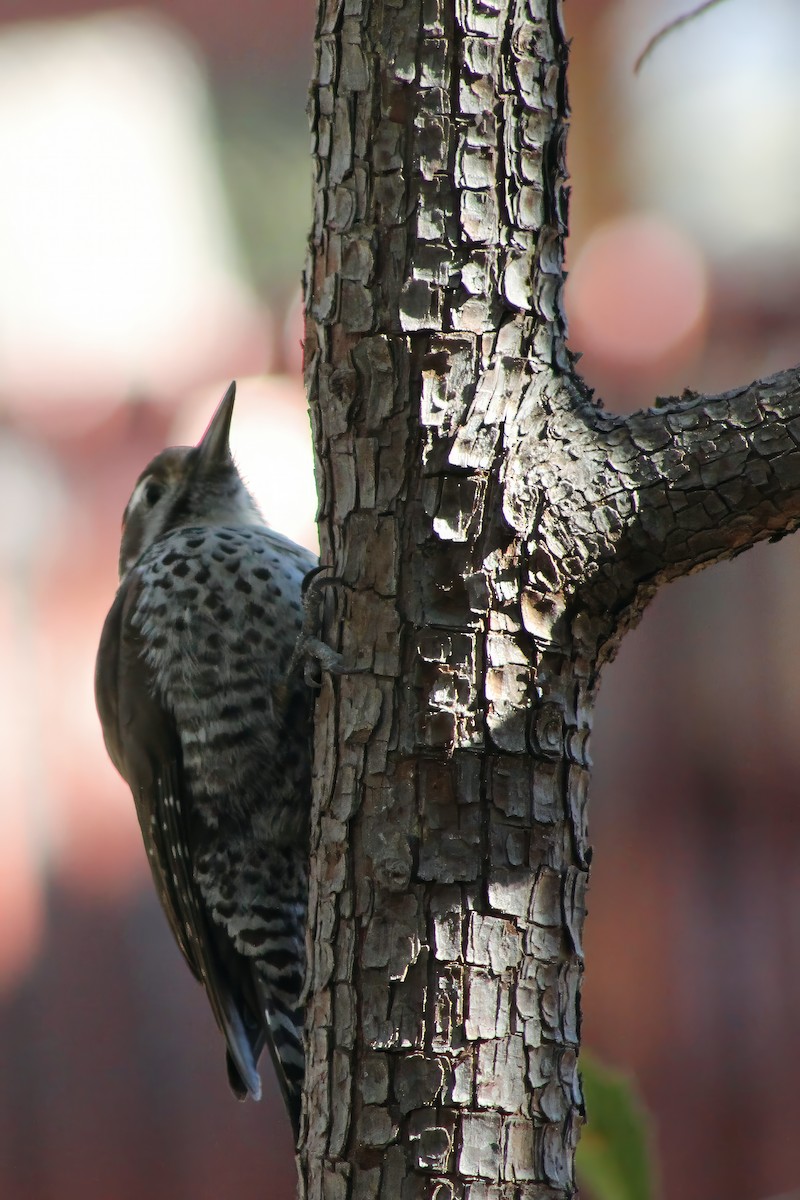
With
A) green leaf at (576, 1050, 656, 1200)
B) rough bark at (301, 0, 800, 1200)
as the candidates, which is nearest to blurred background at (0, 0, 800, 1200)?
green leaf at (576, 1050, 656, 1200)

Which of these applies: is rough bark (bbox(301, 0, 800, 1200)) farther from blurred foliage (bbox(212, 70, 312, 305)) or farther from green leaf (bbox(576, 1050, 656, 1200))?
blurred foliage (bbox(212, 70, 312, 305))

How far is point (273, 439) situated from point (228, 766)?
1.26 metres

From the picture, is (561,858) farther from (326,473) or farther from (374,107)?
(374,107)

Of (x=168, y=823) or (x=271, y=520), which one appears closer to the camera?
(x=168, y=823)

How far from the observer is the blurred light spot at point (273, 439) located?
3613 millimetres

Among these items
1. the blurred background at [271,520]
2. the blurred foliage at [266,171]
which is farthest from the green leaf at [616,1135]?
the blurred foliage at [266,171]

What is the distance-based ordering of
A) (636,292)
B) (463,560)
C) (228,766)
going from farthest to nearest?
1. (636,292)
2. (228,766)
3. (463,560)

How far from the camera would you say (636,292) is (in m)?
3.62

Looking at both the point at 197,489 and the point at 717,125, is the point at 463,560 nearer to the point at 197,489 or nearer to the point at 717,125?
the point at 197,489

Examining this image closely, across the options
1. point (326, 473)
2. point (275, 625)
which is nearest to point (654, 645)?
point (275, 625)

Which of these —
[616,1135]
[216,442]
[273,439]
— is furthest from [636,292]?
[616,1135]

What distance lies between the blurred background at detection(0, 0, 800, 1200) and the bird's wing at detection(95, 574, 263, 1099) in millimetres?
758

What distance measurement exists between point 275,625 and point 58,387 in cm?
137

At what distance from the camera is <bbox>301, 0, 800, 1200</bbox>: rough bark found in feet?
5.15
